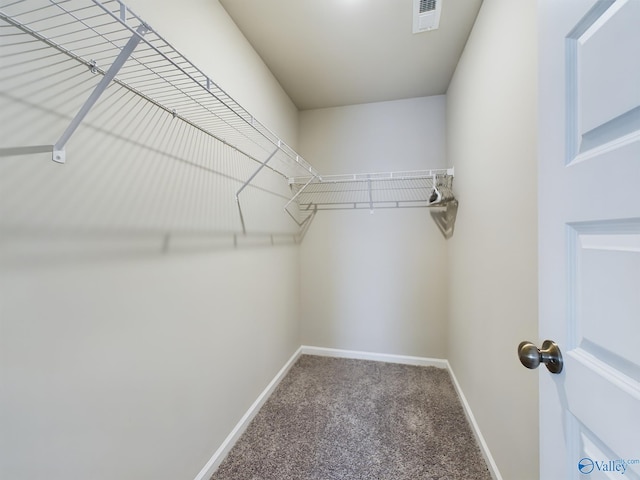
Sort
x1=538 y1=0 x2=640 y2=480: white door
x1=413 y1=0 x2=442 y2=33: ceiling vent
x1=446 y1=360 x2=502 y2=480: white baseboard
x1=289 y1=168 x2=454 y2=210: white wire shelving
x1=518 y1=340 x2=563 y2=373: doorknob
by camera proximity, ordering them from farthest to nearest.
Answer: x1=289 y1=168 x2=454 y2=210: white wire shelving, x1=413 y1=0 x2=442 y2=33: ceiling vent, x1=446 y1=360 x2=502 y2=480: white baseboard, x1=518 y1=340 x2=563 y2=373: doorknob, x1=538 y1=0 x2=640 y2=480: white door

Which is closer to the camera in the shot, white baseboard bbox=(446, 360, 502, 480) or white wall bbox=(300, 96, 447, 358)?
white baseboard bbox=(446, 360, 502, 480)

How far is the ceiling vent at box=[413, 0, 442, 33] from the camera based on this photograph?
1.49m

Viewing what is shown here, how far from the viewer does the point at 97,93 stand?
2.32ft

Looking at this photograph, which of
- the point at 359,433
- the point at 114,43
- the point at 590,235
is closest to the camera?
the point at 590,235

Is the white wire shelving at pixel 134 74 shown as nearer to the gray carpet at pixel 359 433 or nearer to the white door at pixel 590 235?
the white door at pixel 590 235

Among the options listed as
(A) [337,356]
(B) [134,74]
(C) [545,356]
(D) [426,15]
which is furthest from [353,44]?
(A) [337,356]

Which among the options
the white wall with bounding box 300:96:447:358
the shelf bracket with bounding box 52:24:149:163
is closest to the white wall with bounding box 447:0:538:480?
the white wall with bounding box 300:96:447:358

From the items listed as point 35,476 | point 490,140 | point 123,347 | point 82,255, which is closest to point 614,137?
point 490,140

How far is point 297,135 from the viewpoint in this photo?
2.74 meters

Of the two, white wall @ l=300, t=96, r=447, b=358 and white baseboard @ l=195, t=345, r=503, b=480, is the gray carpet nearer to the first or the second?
white baseboard @ l=195, t=345, r=503, b=480

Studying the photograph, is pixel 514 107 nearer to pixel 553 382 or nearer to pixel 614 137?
pixel 614 137

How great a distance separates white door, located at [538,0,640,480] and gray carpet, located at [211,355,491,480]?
1.07 m

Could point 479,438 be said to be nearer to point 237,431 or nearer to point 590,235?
point 237,431

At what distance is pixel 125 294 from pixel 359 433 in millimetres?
1584
